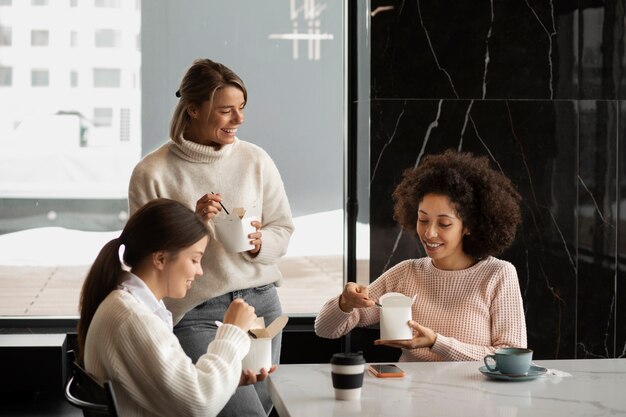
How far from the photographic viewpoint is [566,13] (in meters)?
4.11

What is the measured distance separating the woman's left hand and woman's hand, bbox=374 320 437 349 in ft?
2.00

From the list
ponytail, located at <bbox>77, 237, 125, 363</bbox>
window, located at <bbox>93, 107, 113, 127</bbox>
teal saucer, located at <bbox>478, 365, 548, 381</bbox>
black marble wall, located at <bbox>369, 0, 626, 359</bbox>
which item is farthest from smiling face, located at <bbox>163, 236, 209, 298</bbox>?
window, located at <bbox>93, 107, 113, 127</bbox>

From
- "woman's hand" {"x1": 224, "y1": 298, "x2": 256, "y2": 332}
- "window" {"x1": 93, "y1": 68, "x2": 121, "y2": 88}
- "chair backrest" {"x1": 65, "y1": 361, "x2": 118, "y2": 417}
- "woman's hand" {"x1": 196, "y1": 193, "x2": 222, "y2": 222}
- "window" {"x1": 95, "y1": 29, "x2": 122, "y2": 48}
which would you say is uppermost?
"window" {"x1": 95, "y1": 29, "x2": 122, "y2": 48}

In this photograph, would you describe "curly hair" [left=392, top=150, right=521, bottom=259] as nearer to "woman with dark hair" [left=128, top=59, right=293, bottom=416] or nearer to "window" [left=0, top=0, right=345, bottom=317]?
"woman with dark hair" [left=128, top=59, right=293, bottom=416]

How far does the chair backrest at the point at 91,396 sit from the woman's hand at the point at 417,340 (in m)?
0.86

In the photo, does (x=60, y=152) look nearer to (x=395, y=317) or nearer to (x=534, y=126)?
(x=534, y=126)

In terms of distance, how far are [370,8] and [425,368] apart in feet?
6.45

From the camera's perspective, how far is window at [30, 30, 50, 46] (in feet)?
14.6

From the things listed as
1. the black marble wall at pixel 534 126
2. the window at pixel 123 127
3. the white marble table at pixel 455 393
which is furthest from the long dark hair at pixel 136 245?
the window at pixel 123 127

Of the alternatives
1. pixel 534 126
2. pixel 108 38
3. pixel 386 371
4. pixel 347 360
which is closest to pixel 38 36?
pixel 108 38

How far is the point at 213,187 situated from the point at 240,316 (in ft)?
3.06

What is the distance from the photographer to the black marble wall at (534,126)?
4059mm

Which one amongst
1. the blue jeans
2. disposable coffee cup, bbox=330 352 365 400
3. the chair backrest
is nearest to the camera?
the chair backrest

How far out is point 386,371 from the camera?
95.9 inches
